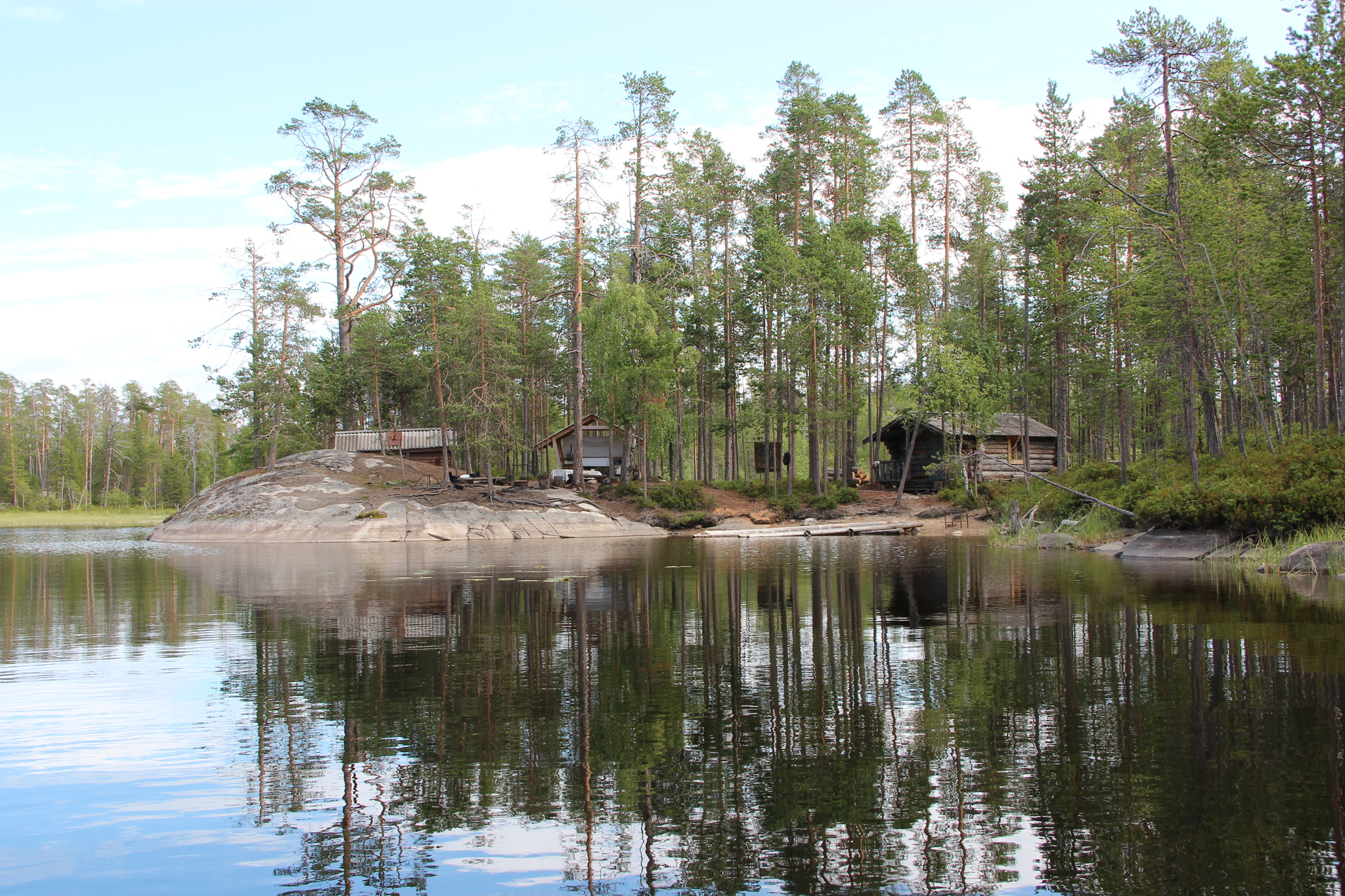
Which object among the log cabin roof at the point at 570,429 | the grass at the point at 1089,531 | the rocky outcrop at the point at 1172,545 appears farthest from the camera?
the log cabin roof at the point at 570,429

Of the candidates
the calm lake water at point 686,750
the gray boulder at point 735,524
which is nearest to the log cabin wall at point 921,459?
the gray boulder at point 735,524

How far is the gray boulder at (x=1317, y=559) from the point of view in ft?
55.8

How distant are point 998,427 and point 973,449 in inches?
92.6

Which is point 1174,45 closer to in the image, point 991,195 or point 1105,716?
point 1105,716

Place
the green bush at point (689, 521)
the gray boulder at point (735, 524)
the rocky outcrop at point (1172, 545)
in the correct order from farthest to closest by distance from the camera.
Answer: the green bush at point (689, 521) → the gray boulder at point (735, 524) → the rocky outcrop at point (1172, 545)

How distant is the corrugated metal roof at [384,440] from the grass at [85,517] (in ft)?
75.4

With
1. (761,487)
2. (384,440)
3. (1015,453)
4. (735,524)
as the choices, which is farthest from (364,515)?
(1015,453)

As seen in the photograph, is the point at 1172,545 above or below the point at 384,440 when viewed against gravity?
below

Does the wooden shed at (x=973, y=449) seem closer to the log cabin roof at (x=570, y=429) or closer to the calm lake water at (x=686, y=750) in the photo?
the log cabin roof at (x=570, y=429)

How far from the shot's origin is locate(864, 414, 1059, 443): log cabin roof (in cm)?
4391

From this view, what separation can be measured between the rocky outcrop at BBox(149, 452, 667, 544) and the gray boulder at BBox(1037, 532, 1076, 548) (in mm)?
A: 17788

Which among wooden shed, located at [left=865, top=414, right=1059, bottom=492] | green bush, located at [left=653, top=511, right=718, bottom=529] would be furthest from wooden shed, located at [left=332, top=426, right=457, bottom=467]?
wooden shed, located at [left=865, top=414, right=1059, bottom=492]

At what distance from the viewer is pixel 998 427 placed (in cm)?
4447

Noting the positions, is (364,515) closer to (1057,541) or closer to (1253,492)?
(1057,541)
